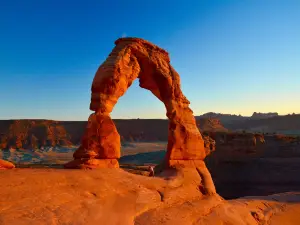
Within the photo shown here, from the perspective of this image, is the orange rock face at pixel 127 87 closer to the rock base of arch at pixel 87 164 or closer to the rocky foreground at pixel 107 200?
the rock base of arch at pixel 87 164

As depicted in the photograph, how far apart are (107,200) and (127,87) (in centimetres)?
463

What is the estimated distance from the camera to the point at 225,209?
8.48 meters

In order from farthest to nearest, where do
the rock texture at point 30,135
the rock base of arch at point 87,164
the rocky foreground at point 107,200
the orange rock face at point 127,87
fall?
the rock texture at point 30,135 → the orange rock face at point 127,87 → the rock base of arch at point 87,164 → the rocky foreground at point 107,200

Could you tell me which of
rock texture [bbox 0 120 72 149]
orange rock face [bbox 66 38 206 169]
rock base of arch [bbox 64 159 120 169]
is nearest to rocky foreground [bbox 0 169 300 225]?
rock base of arch [bbox 64 159 120 169]

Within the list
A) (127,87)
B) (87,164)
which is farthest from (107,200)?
(127,87)

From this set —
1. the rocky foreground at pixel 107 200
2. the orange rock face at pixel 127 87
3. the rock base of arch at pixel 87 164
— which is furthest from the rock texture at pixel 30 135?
the rocky foreground at pixel 107 200

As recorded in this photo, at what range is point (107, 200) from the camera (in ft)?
19.2

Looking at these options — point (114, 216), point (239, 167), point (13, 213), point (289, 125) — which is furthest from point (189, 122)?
point (289, 125)

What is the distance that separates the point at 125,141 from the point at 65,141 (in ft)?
39.8

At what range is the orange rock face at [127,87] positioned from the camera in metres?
8.33

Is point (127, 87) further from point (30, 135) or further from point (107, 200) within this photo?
point (30, 135)

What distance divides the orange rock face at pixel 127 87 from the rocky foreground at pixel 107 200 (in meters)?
1.23

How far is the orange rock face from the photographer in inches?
328

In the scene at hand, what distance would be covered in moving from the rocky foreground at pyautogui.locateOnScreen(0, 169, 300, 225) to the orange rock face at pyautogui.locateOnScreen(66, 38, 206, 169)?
4.02ft
